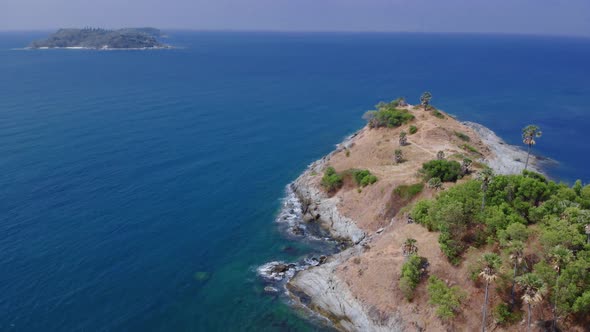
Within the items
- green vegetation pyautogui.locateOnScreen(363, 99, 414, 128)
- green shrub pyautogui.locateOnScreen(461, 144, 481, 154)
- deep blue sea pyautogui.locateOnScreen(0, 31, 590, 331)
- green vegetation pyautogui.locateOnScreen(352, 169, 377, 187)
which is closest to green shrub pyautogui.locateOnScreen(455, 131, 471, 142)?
green shrub pyautogui.locateOnScreen(461, 144, 481, 154)

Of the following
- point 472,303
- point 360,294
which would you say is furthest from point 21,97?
point 472,303

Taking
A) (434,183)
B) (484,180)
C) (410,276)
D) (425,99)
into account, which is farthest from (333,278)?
(425,99)

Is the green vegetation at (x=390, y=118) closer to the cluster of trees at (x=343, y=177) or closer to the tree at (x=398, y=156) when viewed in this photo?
the tree at (x=398, y=156)

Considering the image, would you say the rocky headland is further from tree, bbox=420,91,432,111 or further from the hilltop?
tree, bbox=420,91,432,111

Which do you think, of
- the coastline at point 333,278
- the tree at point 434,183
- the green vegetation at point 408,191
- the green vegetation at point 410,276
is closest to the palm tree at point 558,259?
the green vegetation at point 410,276

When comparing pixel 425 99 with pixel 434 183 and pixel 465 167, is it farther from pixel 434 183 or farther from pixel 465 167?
pixel 434 183

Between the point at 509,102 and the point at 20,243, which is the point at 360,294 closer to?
the point at 20,243
